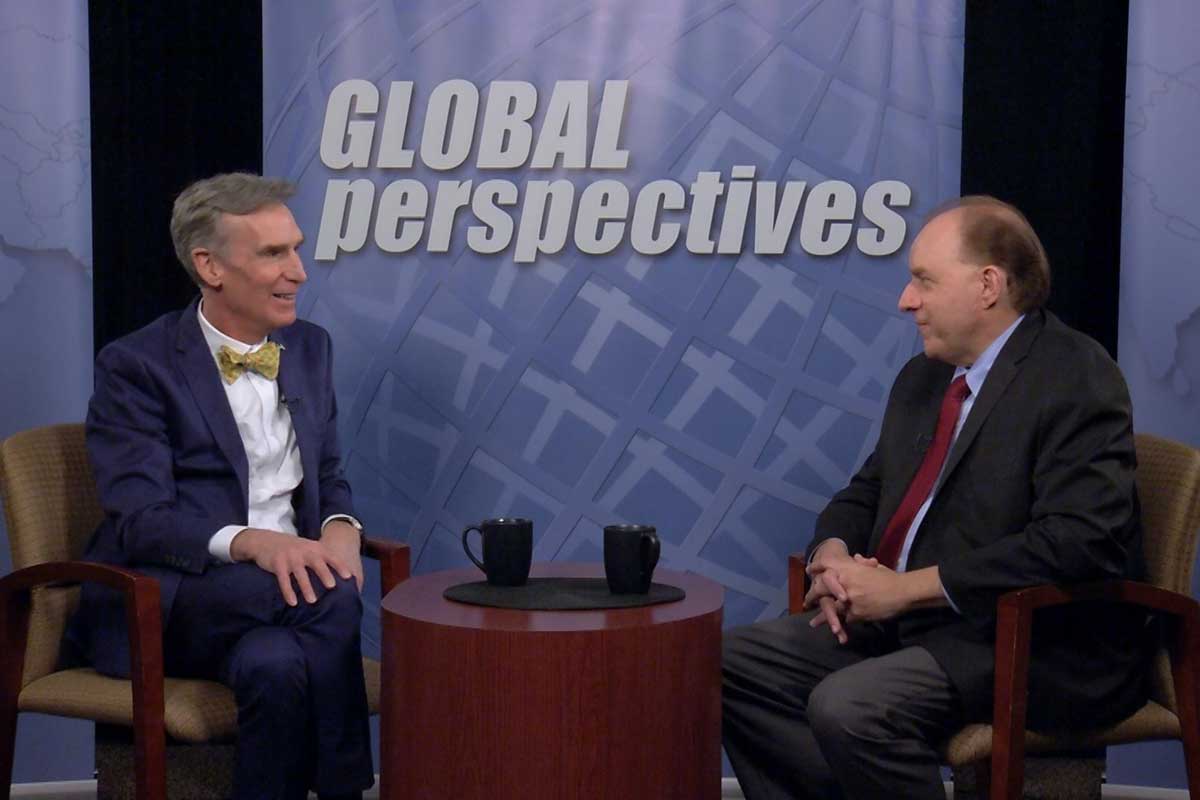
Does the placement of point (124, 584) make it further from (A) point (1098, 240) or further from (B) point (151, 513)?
(A) point (1098, 240)

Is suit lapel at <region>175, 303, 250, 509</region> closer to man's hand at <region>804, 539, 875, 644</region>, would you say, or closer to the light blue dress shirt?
man's hand at <region>804, 539, 875, 644</region>

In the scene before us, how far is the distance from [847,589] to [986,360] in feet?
1.90

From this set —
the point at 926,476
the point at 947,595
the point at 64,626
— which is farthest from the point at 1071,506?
the point at 64,626

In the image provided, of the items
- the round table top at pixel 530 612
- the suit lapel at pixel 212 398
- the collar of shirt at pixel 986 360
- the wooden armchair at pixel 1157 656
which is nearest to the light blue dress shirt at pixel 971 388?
the collar of shirt at pixel 986 360

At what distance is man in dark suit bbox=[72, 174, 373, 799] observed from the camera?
9.44ft

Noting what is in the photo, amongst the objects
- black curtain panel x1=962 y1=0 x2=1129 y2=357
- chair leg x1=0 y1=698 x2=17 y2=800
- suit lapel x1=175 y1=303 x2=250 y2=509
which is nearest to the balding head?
black curtain panel x1=962 y1=0 x2=1129 y2=357

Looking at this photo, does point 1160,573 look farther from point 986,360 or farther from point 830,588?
point 830,588

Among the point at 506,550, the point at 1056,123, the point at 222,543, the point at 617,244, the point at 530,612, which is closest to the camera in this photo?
the point at 530,612

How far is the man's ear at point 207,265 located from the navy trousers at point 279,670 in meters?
0.70

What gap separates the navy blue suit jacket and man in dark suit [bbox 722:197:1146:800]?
1162 millimetres

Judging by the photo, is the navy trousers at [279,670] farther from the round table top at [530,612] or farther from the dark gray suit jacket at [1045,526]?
the dark gray suit jacket at [1045,526]

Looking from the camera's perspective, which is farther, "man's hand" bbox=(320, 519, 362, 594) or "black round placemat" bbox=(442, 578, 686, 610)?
"man's hand" bbox=(320, 519, 362, 594)

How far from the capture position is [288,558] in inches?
114

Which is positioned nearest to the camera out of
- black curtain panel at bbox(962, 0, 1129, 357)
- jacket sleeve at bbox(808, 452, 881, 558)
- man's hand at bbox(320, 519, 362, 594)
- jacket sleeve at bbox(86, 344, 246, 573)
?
jacket sleeve at bbox(86, 344, 246, 573)
